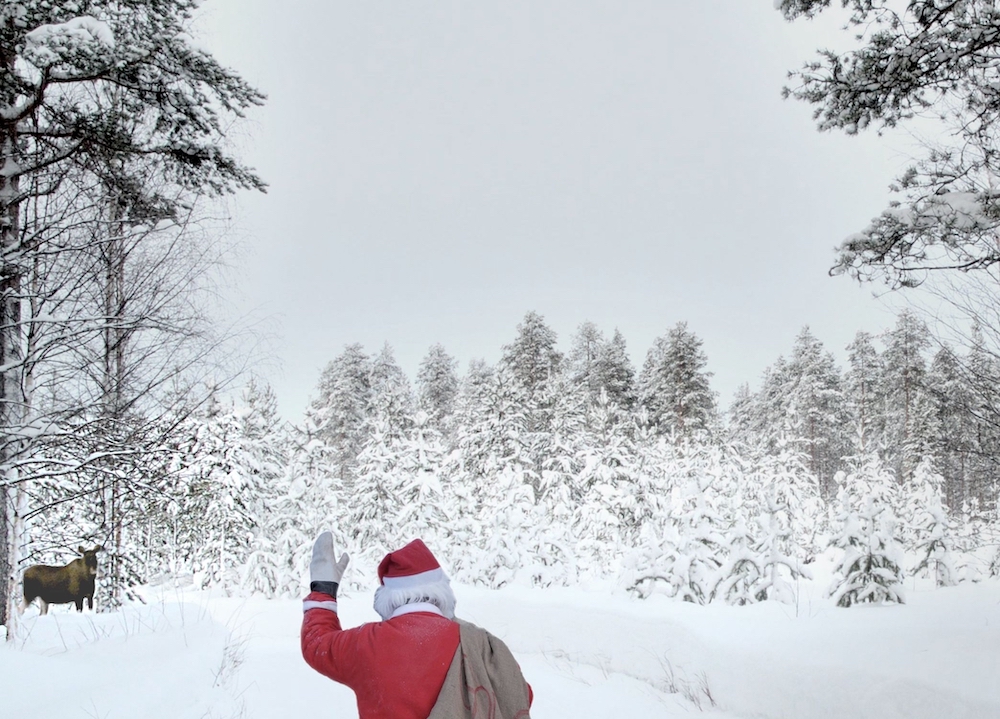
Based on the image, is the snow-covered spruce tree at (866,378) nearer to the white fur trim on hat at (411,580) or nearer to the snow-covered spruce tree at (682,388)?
the snow-covered spruce tree at (682,388)

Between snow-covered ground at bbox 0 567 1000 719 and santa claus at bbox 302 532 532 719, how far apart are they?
174 centimetres

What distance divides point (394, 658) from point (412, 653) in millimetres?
72

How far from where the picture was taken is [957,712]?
13.8ft

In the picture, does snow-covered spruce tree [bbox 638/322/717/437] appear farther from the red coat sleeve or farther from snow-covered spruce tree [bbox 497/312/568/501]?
the red coat sleeve

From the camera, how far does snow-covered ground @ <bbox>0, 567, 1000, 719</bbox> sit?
3.75 m

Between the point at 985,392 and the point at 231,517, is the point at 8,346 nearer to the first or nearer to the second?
the point at 985,392

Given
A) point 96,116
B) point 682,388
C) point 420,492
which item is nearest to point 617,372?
point 682,388

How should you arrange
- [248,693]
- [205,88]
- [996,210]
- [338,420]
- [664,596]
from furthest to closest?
[338,420], [664,596], [248,693], [996,210], [205,88]

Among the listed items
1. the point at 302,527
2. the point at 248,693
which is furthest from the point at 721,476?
the point at 248,693

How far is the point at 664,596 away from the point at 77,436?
8.03 m

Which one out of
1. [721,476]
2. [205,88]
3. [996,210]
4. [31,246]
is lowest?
[721,476]

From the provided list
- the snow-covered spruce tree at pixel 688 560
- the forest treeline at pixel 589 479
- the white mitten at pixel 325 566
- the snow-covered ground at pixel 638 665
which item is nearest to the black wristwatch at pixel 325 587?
the white mitten at pixel 325 566

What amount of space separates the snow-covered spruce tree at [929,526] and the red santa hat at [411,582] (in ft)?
32.5

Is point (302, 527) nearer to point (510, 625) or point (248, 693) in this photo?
point (510, 625)
